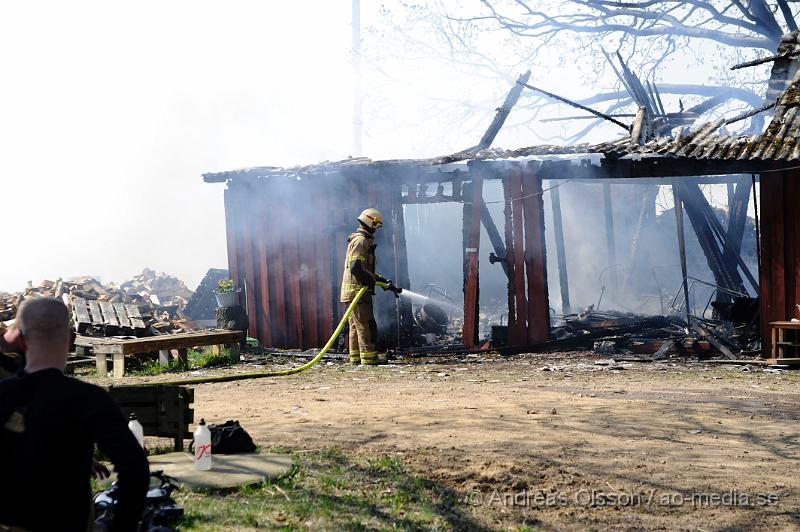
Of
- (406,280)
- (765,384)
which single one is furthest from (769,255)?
(406,280)

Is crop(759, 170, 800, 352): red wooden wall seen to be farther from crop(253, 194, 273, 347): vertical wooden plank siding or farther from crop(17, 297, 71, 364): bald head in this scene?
crop(17, 297, 71, 364): bald head

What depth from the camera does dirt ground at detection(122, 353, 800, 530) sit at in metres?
5.08

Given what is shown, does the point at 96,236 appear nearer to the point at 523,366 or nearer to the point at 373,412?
the point at 523,366

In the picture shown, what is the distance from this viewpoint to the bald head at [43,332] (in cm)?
286

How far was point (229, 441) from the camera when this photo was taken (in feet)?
20.0

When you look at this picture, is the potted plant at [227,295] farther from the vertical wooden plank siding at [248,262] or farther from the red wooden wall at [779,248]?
the red wooden wall at [779,248]

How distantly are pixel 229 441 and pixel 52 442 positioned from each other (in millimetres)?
3381

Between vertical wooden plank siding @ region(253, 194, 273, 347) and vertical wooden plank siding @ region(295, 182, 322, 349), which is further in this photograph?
vertical wooden plank siding @ region(253, 194, 273, 347)

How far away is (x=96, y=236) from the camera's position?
1180 inches

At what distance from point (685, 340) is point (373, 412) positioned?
715 centimetres

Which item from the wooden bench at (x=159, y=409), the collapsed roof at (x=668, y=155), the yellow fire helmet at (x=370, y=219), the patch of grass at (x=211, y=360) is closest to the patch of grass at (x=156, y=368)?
the patch of grass at (x=211, y=360)

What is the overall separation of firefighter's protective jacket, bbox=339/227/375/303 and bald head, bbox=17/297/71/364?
31.9 ft

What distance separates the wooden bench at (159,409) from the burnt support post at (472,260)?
340 inches

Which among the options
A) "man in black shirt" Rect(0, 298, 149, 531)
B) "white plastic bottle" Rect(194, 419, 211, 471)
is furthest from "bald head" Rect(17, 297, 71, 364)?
"white plastic bottle" Rect(194, 419, 211, 471)
